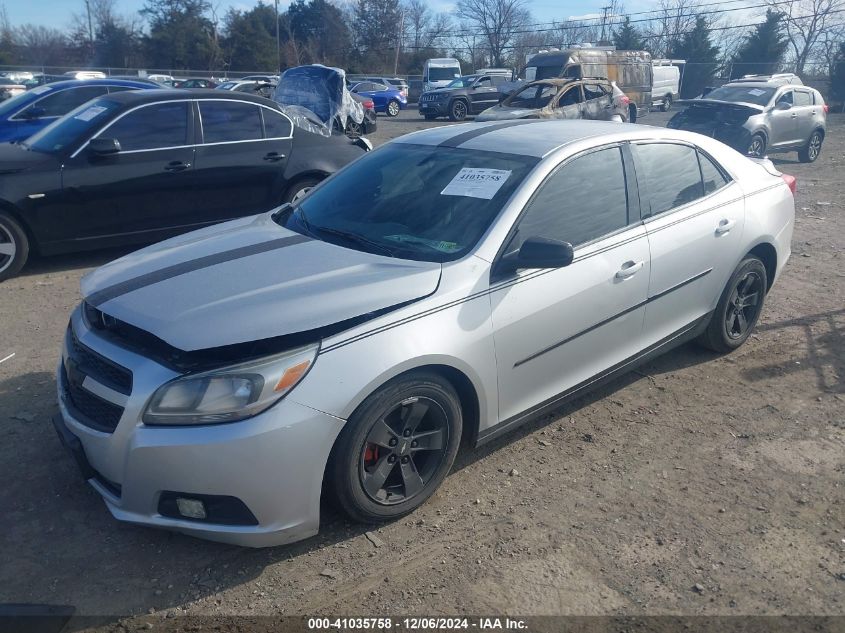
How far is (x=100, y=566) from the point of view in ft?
9.83

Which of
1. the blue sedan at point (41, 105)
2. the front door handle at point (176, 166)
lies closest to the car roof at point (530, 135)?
the front door handle at point (176, 166)

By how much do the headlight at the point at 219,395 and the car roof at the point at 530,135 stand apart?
1.93 m

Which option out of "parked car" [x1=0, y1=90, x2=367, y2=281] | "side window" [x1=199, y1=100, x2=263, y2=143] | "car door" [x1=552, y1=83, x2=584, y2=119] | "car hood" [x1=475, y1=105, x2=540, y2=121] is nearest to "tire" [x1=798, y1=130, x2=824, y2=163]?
"car door" [x1=552, y1=83, x2=584, y2=119]

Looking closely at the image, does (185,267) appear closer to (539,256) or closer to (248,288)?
(248,288)

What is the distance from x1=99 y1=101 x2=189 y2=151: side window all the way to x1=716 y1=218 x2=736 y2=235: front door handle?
16.8ft

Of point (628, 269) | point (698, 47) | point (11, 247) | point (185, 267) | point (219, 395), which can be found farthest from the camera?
point (698, 47)

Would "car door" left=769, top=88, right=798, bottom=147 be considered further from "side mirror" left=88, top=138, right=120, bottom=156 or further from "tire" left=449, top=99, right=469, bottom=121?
"tire" left=449, top=99, right=469, bottom=121

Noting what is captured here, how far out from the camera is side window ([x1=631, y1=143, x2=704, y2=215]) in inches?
170

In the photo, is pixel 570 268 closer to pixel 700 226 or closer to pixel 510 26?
pixel 700 226

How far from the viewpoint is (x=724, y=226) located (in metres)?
4.66

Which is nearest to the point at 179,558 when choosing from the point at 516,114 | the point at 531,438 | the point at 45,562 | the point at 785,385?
the point at 45,562

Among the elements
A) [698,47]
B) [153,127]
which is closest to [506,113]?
[153,127]

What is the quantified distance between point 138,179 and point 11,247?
1250 mm

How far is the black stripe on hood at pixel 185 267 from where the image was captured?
329 centimetres
